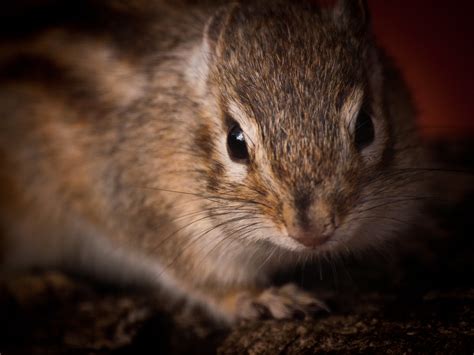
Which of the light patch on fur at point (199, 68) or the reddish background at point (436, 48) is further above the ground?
the reddish background at point (436, 48)

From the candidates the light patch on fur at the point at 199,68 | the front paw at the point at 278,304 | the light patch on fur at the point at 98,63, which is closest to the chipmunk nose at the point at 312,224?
the front paw at the point at 278,304

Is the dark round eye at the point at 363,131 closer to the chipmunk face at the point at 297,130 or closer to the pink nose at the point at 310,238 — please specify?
the chipmunk face at the point at 297,130

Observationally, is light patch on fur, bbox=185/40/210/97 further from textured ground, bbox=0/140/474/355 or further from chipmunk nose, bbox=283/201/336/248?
textured ground, bbox=0/140/474/355

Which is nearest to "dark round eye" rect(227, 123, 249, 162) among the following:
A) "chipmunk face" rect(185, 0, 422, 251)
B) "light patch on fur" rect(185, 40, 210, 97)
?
"chipmunk face" rect(185, 0, 422, 251)

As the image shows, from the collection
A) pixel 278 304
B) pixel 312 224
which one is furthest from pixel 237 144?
pixel 278 304

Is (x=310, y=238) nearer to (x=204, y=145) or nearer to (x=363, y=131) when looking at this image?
(x=363, y=131)

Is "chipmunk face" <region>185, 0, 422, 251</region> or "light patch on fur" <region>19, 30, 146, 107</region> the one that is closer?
"chipmunk face" <region>185, 0, 422, 251</region>

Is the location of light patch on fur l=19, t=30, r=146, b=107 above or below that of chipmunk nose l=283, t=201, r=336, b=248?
above
